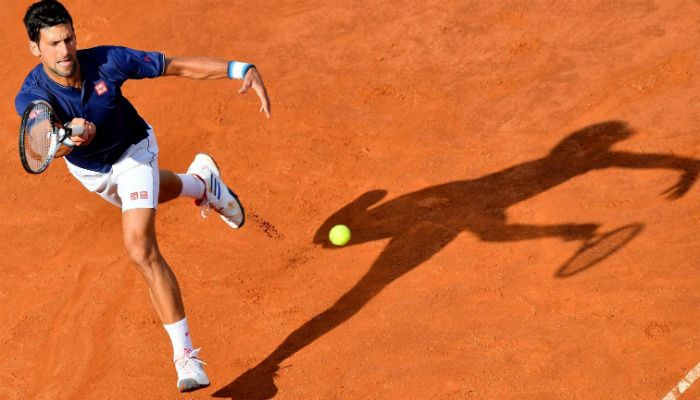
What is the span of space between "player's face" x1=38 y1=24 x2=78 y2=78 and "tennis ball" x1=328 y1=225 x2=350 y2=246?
8.57 feet

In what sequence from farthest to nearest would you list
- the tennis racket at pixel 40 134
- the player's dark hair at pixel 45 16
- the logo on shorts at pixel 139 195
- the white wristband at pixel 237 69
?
1. the white wristband at pixel 237 69
2. the logo on shorts at pixel 139 195
3. the player's dark hair at pixel 45 16
4. the tennis racket at pixel 40 134

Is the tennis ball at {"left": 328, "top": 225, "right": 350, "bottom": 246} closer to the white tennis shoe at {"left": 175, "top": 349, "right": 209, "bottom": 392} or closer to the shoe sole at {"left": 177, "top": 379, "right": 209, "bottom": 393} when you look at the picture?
the white tennis shoe at {"left": 175, "top": 349, "right": 209, "bottom": 392}

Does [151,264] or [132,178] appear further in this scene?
[132,178]

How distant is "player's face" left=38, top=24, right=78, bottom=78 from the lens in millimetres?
5480

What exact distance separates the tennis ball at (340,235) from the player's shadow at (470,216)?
0.16 m

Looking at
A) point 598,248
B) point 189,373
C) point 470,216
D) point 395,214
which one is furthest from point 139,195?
point 598,248

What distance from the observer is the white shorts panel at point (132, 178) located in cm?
591

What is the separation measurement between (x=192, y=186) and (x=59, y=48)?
169 cm

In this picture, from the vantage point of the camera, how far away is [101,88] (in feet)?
19.2

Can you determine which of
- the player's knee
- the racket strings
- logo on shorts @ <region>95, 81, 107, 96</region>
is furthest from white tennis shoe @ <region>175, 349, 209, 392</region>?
logo on shorts @ <region>95, 81, 107, 96</region>

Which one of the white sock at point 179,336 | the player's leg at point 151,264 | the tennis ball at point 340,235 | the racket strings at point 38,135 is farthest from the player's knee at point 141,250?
the tennis ball at point 340,235

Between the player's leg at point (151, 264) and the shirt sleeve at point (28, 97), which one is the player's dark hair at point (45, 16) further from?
the player's leg at point (151, 264)

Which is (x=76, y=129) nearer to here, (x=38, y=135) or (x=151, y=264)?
(x=38, y=135)

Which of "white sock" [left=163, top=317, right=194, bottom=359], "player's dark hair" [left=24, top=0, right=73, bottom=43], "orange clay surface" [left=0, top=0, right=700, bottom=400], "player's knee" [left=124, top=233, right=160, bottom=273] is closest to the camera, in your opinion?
"player's dark hair" [left=24, top=0, right=73, bottom=43]
